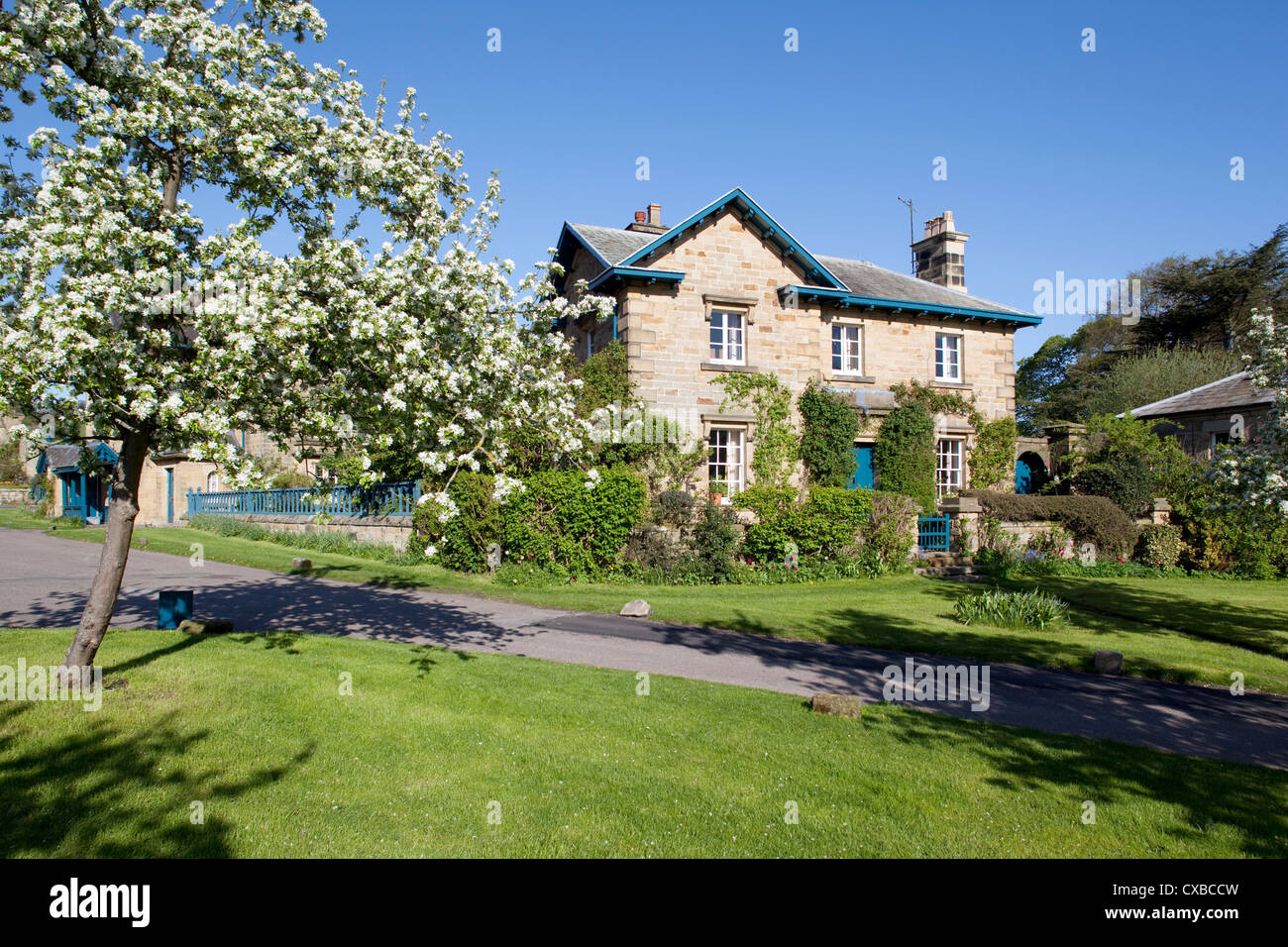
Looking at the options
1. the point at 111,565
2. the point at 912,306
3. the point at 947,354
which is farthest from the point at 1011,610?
the point at 947,354

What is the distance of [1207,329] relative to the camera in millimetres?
42125

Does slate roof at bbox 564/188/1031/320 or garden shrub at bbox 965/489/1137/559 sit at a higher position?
slate roof at bbox 564/188/1031/320

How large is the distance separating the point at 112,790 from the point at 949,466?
23.4 m

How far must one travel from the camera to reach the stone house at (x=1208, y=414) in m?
24.8

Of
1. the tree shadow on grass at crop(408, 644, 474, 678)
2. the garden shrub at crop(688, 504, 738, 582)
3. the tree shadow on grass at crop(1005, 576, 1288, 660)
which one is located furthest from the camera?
the garden shrub at crop(688, 504, 738, 582)

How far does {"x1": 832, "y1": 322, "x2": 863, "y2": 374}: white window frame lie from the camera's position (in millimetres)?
23094

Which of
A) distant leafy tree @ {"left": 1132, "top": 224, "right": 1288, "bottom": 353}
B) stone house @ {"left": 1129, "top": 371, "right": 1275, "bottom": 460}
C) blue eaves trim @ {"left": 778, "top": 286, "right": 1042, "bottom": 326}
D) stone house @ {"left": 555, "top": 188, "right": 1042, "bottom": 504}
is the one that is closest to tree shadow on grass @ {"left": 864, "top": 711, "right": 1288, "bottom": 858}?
stone house @ {"left": 555, "top": 188, "right": 1042, "bottom": 504}

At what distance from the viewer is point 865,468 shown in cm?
2298

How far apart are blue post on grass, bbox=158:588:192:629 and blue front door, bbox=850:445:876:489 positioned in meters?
17.6

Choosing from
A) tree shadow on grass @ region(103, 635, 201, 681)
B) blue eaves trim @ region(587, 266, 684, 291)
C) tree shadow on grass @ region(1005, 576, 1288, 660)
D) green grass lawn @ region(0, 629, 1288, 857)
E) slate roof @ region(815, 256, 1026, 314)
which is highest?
slate roof @ region(815, 256, 1026, 314)

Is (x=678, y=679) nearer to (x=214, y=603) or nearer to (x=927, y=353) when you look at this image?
(x=214, y=603)

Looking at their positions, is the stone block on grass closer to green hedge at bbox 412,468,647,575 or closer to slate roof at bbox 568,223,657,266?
green hedge at bbox 412,468,647,575

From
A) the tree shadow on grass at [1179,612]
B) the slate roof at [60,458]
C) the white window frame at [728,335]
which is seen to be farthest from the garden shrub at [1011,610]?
the slate roof at [60,458]

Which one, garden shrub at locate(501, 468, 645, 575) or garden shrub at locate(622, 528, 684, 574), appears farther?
garden shrub at locate(622, 528, 684, 574)
